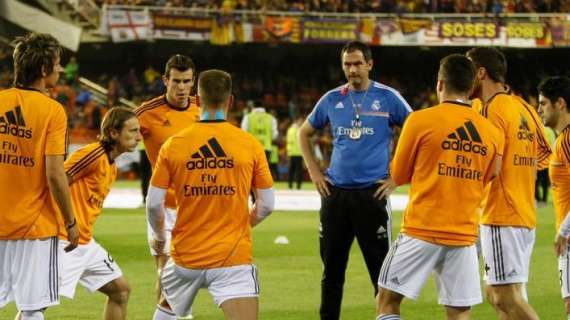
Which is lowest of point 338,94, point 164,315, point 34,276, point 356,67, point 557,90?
point 164,315

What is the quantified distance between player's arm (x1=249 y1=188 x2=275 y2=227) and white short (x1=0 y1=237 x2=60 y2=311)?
4.11ft

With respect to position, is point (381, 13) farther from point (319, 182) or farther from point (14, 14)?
point (319, 182)

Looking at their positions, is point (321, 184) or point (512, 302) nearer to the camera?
point (512, 302)

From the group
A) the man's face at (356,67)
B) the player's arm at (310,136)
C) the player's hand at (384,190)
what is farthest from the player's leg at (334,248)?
the man's face at (356,67)

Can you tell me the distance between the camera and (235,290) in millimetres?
6965

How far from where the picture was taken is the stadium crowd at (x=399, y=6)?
42.6 metres

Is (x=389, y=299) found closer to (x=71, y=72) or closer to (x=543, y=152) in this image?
(x=543, y=152)

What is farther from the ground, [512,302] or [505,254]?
[505,254]

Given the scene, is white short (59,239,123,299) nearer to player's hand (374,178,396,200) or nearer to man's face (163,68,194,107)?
man's face (163,68,194,107)

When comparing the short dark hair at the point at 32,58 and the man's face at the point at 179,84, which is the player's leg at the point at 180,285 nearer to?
the short dark hair at the point at 32,58

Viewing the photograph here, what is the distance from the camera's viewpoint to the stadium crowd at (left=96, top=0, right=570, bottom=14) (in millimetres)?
42594

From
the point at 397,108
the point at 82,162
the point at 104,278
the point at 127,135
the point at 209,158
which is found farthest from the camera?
the point at 397,108

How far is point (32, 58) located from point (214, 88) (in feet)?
3.74

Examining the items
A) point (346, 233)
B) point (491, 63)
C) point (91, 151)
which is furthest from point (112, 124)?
point (491, 63)
